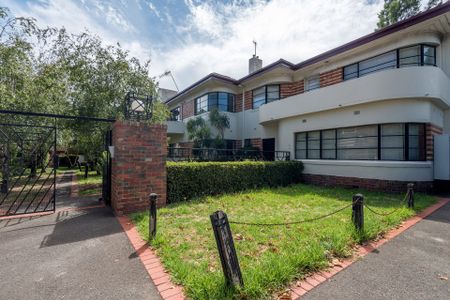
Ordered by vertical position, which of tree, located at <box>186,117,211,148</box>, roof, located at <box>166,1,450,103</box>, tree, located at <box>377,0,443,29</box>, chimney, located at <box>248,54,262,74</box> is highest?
tree, located at <box>377,0,443,29</box>

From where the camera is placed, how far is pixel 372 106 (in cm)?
934

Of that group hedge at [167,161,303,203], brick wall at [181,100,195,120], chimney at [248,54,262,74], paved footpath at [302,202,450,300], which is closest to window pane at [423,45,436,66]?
hedge at [167,161,303,203]

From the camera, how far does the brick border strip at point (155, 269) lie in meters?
2.61

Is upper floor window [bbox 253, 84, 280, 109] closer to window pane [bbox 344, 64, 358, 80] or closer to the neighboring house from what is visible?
the neighboring house

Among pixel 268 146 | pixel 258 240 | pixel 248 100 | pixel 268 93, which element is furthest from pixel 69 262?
pixel 248 100

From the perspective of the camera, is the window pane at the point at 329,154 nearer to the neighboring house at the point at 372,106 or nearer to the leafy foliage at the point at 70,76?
the neighboring house at the point at 372,106

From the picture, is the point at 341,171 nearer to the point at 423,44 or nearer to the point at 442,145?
the point at 442,145

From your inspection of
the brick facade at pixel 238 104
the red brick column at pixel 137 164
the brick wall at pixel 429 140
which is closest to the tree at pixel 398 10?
the brick facade at pixel 238 104

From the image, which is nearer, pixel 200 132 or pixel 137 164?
pixel 137 164

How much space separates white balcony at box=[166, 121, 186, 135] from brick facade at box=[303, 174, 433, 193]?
39.8ft

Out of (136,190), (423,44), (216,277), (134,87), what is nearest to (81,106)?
(134,87)

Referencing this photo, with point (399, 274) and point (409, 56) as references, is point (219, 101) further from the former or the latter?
point (399, 274)

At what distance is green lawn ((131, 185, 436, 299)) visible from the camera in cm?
275

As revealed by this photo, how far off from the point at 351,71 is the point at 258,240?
1094cm
